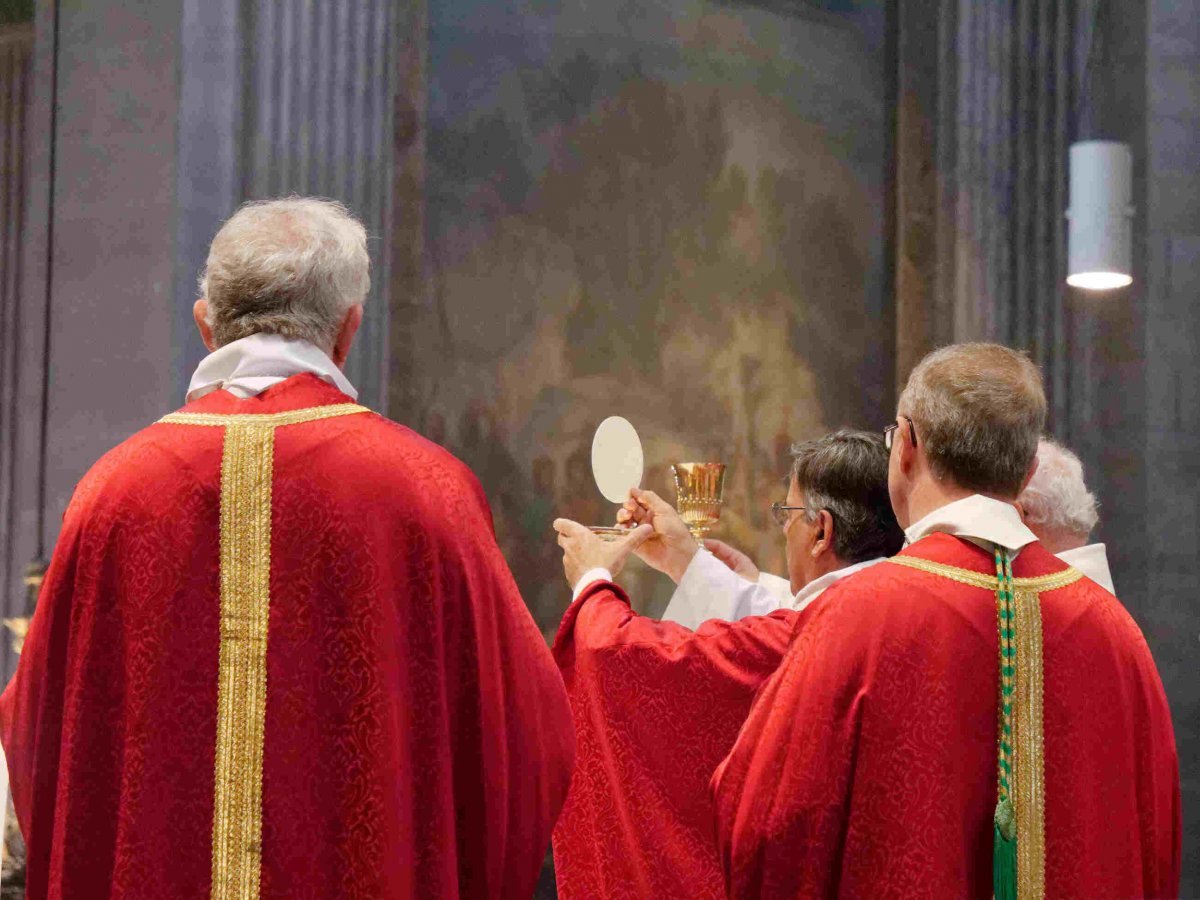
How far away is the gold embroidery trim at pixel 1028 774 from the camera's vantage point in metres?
2.32

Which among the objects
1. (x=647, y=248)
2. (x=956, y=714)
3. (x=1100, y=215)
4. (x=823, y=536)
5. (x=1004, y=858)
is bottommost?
(x=1004, y=858)

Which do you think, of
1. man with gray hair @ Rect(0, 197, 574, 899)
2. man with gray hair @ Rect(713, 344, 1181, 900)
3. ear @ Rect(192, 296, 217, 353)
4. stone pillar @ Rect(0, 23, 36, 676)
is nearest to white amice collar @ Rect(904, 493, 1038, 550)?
man with gray hair @ Rect(713, 344, 1181, 900)

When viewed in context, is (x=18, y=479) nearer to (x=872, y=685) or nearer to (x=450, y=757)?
(x=450, y=757)

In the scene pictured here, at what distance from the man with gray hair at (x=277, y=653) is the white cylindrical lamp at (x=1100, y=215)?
433 cm

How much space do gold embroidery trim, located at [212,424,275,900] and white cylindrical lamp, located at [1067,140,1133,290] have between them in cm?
451

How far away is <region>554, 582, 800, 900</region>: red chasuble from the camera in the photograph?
3.19m

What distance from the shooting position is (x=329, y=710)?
7.38ft

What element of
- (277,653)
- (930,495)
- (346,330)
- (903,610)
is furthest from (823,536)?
(277,653)

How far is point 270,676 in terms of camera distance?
2254 millimetres

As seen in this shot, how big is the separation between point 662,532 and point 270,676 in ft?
5.30

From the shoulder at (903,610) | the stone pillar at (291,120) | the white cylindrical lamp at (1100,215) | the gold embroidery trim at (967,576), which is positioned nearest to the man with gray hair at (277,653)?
the shoulder at (903,610)

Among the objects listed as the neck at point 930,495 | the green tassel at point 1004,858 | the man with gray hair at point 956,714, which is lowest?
the green tassel at point 1004,858

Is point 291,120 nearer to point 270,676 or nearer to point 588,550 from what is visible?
point 588,550

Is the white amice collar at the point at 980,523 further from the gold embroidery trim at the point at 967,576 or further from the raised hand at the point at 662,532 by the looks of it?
the raised hand at the point at 662,532
